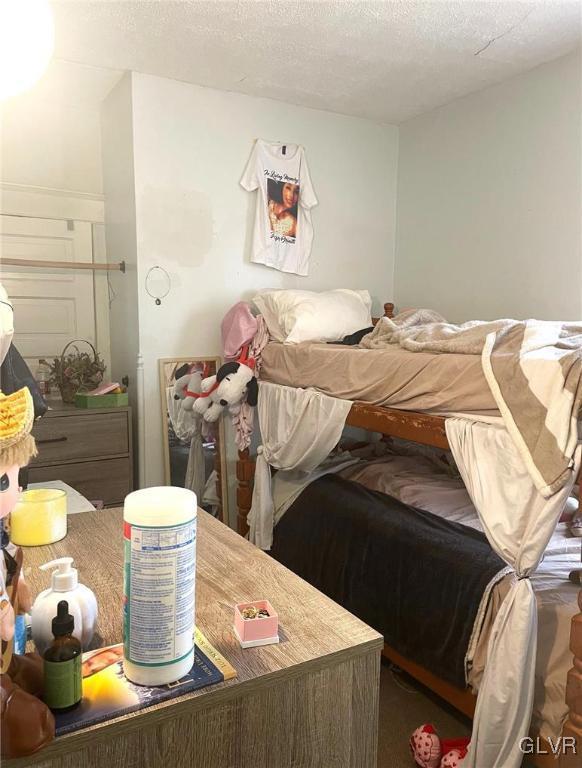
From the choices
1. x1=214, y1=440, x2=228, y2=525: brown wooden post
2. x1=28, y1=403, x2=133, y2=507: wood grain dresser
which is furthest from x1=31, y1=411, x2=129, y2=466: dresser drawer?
x1=214, y1=440, x2=228, y2=525: brown wooden post

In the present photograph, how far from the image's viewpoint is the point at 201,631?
0.81 m

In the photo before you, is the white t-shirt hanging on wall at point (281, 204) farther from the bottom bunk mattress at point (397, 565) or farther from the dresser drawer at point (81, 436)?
the bottom bunk mattress at point (397, 565)

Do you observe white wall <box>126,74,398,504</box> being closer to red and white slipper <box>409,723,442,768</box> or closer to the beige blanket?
the beige blanket

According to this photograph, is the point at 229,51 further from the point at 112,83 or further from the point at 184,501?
the point at 184,501

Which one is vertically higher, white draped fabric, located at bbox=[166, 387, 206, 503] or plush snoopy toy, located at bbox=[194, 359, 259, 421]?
plush snoopy toy, located at bbox=[194, 359, 259, 421]

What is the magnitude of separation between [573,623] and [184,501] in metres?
1.24

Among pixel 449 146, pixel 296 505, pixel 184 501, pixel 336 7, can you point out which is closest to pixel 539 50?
pixel 449 146

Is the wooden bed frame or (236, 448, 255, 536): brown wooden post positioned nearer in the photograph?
the wooden bed frame

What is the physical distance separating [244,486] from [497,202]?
2000mm

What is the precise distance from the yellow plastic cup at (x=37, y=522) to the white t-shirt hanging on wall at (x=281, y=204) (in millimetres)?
2344

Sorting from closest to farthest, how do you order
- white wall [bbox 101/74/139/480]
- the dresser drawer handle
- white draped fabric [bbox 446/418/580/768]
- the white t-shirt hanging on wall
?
white draped fabric [bbox 446/418/580/768], the dresser drawer handle, white wall [bbox 101/74/139/480], the white t-shirt hanging on wall

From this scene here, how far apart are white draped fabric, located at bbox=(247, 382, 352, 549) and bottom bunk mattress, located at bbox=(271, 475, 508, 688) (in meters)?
0.14

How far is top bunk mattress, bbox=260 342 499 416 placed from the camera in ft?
5.83

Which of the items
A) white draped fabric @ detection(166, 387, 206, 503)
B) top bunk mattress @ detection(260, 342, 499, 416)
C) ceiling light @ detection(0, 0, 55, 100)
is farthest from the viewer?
white draped fabric @ detection(166, 387, 206, 503)
